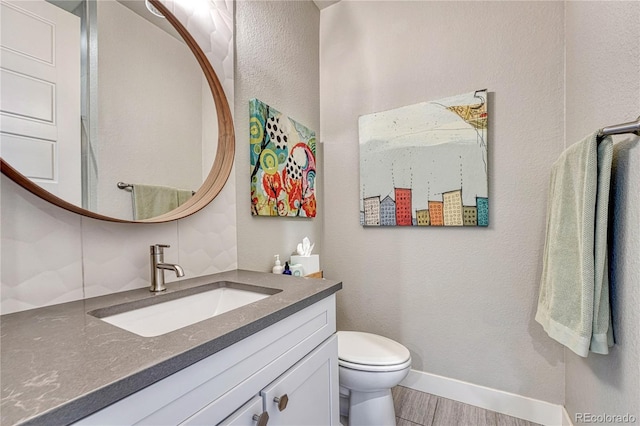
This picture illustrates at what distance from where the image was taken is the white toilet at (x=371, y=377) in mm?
1282

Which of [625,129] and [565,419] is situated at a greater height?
[625,129]

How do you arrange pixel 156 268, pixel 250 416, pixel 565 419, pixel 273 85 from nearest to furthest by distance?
pixel 250 416
pixel 156 268
pixel 565 419
pixel 273 85

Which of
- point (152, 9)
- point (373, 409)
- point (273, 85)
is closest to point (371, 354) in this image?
point (373, 409)

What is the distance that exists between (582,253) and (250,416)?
3.57 feet

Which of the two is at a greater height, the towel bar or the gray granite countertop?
the towel bar

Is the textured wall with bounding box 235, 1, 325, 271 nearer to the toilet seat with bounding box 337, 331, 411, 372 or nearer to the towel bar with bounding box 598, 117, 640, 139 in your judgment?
the toilet seat with bounding box 337, 331, 411, 372

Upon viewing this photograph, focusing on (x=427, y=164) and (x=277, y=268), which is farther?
(x=427, y=164)

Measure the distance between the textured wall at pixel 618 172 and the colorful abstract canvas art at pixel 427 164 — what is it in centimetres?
47

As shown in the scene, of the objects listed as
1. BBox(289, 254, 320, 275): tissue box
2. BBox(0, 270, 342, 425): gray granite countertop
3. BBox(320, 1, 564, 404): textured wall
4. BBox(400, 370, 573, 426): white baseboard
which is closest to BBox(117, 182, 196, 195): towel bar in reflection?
BBox(0, 270, 342, 425): gray granite countertop

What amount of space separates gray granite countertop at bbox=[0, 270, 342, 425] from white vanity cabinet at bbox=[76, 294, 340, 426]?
33 mm

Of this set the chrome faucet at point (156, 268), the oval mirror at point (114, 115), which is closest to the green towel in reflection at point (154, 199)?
the oval mirror at point (114, 115)

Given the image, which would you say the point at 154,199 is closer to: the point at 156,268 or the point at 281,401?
the point at 156,268

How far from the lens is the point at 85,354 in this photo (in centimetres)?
51

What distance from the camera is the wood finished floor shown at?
148 centimetres
